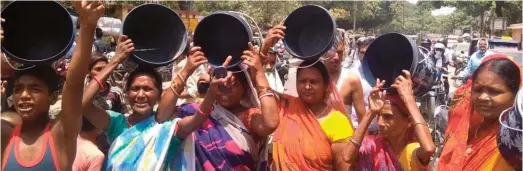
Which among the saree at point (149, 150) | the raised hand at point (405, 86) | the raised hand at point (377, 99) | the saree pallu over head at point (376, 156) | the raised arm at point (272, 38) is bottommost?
the saree pallu over head at point (376, 156)

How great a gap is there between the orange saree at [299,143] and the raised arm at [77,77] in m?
1.23

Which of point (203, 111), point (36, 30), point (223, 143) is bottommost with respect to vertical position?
point (223, 143)

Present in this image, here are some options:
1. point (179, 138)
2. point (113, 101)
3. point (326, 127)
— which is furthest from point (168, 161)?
point (113, 101)

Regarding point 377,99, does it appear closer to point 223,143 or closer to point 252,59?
point 252,59

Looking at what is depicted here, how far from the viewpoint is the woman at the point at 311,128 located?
120 inches

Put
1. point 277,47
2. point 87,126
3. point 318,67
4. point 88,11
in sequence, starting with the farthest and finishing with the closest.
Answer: point 277,47
point 318,67
point 87,126
point 88,11

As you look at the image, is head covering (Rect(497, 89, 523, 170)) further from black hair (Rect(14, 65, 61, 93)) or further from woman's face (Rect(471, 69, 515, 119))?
black hair (Rect(14, 65, 61, 93))

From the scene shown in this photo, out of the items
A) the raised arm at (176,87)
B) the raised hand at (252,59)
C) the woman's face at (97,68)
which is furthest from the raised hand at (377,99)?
the woman's face at (97,68)

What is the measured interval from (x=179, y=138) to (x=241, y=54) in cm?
54

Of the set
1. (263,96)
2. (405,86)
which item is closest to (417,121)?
(405,86)

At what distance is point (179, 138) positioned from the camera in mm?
2822

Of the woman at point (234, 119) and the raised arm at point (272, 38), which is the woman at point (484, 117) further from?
the raised arm at point (272, 38)

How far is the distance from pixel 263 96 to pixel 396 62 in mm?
752

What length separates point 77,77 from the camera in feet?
7.34
